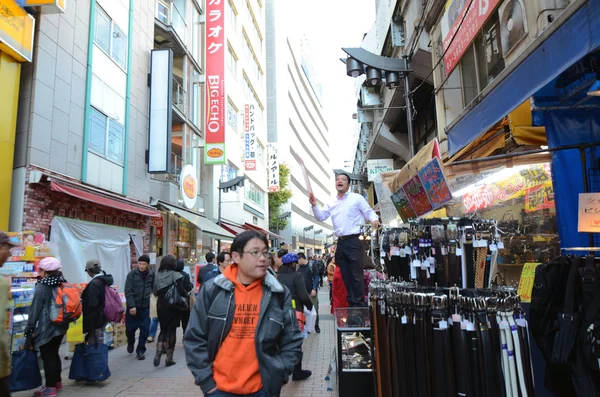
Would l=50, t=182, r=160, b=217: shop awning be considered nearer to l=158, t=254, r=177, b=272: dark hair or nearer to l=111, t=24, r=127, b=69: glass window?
l=158, t=254, r=177, b=272: dark hair

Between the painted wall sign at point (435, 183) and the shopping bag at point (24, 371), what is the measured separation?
536cm

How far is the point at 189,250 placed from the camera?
754 inches

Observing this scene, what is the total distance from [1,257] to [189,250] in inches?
637

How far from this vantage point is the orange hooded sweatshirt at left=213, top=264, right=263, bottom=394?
2.49 metres

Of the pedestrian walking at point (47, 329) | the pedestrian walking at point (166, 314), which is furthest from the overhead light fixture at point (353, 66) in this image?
the pedestrian walking at point (47, 329)

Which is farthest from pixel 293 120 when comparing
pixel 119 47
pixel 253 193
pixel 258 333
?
pixel 258 333

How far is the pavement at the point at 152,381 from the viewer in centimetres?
560

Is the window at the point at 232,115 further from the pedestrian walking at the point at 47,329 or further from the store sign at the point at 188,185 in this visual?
the pedestrian walking at the point at 47,329

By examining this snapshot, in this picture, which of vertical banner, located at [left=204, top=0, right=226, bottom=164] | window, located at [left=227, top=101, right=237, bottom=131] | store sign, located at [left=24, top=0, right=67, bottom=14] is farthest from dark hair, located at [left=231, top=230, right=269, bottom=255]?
window, located at [left=227, top=101, right=237, bottom=131]

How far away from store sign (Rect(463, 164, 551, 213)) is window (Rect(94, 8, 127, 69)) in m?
10.6

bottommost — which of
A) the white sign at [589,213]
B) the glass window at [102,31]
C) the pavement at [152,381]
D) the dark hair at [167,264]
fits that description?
the pavement at [152,381]

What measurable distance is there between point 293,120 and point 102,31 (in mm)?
42081

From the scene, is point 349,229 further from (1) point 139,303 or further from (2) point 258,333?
(1) point 139,303

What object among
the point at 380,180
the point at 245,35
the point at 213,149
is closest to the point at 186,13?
the point at 213,149
